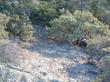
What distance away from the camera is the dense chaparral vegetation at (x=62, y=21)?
10975 millimetres

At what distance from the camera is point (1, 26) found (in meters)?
11.2

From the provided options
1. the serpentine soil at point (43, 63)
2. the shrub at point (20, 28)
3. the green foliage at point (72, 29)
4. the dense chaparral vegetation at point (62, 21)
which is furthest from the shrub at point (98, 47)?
the shrub at point (20, 28)

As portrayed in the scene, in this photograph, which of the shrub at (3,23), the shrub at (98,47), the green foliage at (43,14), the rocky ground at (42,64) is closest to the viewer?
the rocky ground at (42,64)

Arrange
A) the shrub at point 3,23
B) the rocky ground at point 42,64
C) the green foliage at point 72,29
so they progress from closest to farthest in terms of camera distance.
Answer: the rocky ground at point 42,64
the shrub at point 3,23
the green foliage at point 72,29

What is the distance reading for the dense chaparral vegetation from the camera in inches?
432

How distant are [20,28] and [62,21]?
1595mm

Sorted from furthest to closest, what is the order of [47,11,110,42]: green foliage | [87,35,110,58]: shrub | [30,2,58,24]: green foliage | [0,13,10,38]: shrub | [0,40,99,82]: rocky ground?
[30,2,58,24]: green foliage
[47,11,110,42]: green foliage
[0,13,10,38]: shrub
[87,35,110,58]: shrub
[0,40,99,82]: rocky ground

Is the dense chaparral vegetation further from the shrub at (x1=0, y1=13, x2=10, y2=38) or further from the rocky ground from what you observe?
the rocky ground

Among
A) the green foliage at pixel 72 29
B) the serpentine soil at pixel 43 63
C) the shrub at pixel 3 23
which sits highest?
the shrub at pixel 3 23

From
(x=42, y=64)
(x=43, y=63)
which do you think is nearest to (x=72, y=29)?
(x=43, y=63)

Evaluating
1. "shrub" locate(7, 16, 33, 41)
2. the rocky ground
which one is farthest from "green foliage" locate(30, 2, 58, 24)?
the rocky ground

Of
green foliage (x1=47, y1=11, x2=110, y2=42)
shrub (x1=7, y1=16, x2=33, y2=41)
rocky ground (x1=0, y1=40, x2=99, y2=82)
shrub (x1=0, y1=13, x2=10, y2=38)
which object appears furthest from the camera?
green foliage (x1=47, y1=11, x2=110, y2=42)

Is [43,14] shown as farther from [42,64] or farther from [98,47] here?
[42,64]

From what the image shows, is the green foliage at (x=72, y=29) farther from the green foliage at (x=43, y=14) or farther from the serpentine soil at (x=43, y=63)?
the green foliage at (x=43, y=14)
